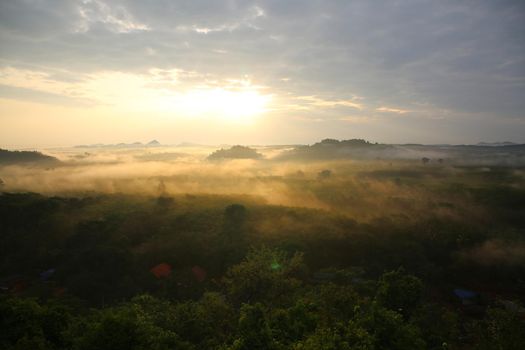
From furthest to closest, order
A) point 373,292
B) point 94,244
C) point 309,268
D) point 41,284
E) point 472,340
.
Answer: point 94,244, point 309,268, point 41,284, point 373,292, point 472,340

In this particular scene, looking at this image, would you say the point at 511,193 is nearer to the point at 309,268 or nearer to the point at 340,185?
the point at 340,185

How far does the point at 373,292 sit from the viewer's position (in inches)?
1805

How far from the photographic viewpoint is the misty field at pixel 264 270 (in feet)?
87.7

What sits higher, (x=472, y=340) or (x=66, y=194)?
(x=66, y=194)

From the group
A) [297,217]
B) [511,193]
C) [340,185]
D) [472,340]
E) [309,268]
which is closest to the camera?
[472,340]

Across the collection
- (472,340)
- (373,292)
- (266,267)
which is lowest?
(472,340)

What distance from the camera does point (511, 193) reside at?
4328 inches

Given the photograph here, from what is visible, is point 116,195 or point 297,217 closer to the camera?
point 297,217

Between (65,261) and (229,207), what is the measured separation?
37.7 meters

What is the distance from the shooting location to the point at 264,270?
3997cm

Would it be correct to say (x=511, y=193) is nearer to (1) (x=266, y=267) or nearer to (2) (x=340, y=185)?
(2) (x=340, y=185)

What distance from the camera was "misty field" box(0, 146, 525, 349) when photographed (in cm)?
2672

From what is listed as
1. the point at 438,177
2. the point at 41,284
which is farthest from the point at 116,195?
the point at 438,177

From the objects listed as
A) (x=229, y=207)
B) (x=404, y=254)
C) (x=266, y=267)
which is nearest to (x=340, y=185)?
(x=229, y=207)
